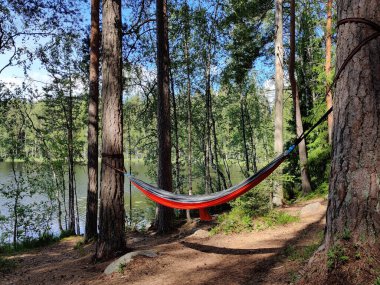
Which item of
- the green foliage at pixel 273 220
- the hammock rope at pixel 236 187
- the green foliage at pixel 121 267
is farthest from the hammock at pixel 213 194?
the green foliage at pixel 273 220

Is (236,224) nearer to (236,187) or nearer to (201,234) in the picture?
(201,234)

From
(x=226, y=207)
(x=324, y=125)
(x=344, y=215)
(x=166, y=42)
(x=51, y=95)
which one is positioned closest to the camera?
(x=344, y=215)

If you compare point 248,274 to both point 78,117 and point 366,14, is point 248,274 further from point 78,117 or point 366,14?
point 78,117

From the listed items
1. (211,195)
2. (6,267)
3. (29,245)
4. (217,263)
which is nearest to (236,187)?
(211,195)

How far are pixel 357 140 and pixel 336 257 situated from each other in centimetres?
69

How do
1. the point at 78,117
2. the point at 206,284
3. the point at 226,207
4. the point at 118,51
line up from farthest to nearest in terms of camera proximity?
the point at 78,117
the point at 226,207
the point at 118,51
the point at 206,284

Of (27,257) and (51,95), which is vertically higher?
(51,95)

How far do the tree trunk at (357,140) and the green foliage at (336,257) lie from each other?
6 cm

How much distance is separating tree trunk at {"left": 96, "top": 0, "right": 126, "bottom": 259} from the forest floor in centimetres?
A: 36

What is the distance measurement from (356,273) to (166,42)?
5269 mm

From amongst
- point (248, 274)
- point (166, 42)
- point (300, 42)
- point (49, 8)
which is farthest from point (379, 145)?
point (300, 42)

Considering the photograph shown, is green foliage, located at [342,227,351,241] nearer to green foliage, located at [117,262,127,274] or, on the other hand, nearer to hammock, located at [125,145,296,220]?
hammock, located at [125,145,296,220]

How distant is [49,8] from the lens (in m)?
7.18

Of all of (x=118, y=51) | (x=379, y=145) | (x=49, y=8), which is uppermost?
(x=49, y=8)
